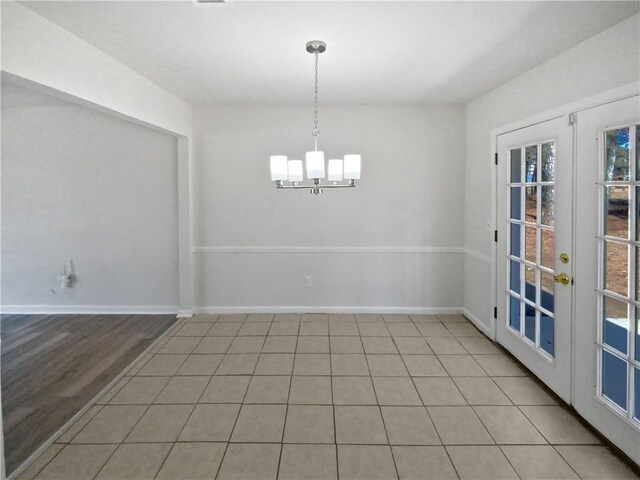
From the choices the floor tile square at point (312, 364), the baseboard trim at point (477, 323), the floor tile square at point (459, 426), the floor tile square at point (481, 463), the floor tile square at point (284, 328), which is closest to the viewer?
the floor tile square at point (481, 463)

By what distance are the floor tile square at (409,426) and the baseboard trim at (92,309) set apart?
9.94 ft

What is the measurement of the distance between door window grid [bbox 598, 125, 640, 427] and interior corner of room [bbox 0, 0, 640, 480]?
1 cm

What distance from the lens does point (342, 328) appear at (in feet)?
12.5

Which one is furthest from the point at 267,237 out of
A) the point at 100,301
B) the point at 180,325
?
the point at 100,301

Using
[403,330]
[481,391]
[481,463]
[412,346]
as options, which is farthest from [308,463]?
[403,330]

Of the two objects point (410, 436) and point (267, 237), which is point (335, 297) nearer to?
point (267, 237)

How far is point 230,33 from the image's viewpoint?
2.24 metres

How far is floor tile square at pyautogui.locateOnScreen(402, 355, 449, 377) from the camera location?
9.35ft

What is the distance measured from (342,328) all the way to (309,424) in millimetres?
1626

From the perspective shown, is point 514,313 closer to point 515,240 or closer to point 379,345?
point 515,240

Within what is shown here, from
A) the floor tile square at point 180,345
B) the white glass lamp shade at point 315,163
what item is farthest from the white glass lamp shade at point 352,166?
the floor tile square at point 180,345

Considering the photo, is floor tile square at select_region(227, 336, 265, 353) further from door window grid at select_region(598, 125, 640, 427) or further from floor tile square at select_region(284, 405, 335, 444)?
door window grid at select_region(598, 125, 640, 427)

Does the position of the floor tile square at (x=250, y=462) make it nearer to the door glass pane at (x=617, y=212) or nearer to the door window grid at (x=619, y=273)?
the door window grid at (x=619, y=273)

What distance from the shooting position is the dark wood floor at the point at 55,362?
2.26m
